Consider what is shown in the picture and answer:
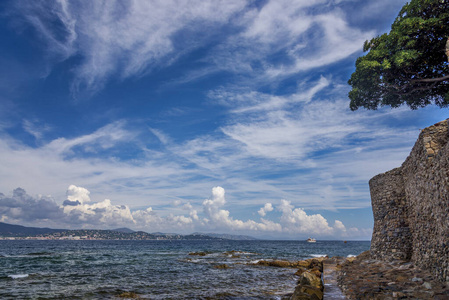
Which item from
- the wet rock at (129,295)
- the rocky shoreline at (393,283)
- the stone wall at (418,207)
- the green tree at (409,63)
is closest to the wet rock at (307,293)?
the rocky shoreline at (393,283)

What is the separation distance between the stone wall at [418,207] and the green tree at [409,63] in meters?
6.80

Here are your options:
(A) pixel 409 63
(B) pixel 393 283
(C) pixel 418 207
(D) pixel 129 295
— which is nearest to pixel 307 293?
(B) pixel 393 283

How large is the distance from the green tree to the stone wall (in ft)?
22.3

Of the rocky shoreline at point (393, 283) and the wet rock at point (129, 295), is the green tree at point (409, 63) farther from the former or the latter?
the wet rock at point (129, 295)

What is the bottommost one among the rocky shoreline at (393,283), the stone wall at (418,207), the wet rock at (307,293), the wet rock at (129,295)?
the wet rock at (129,295)

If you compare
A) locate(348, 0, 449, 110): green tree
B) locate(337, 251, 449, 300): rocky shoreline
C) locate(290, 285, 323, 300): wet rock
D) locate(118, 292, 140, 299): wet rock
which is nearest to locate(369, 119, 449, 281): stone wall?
locate(337, 251, 449, 300): rocky shoreline

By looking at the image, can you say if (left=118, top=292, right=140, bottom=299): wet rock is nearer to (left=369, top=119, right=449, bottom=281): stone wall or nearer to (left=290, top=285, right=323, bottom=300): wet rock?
(left=290, top=285, right=323, bottom=300): wet rock

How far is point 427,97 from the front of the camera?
790 inches

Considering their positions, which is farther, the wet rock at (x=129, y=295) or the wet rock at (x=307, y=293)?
the wet rock at (x=129, y=295)

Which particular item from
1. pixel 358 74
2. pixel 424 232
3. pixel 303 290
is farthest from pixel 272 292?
pixel 358 74

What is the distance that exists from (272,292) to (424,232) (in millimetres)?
10303

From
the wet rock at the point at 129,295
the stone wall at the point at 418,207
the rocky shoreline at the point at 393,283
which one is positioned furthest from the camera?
the wet rock at the point at 129,295

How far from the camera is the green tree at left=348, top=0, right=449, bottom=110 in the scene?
16.0m

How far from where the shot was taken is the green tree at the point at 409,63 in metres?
16.0
